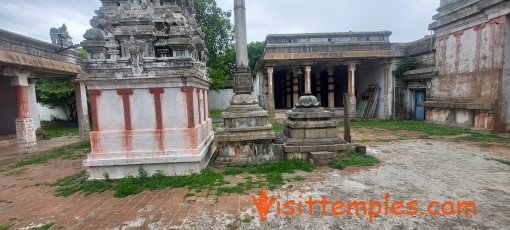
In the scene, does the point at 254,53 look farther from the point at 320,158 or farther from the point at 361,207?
the point at 361,207

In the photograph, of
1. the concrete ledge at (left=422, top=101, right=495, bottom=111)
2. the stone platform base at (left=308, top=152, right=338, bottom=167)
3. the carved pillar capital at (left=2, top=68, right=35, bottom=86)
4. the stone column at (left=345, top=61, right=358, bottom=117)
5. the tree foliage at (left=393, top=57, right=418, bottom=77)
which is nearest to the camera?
the stone platform base at (left=308, top=152, right=338, bottom=167)

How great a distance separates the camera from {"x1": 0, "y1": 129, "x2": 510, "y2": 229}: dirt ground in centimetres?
334

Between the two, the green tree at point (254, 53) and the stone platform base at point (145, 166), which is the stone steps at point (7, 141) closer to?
the stone platform base at point (145, 166)

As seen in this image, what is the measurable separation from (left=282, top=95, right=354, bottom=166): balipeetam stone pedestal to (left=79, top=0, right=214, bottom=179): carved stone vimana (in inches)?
102

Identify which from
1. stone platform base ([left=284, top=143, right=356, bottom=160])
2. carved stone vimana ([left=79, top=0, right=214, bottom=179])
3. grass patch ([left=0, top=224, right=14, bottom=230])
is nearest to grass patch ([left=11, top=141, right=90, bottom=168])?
carved stone vimana ([left=79, top=0, right=214, bottom=179])

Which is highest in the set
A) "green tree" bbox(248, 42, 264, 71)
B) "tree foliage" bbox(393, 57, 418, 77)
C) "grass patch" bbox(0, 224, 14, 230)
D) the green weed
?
"green tree" bbox(248, 42, 264, 71)

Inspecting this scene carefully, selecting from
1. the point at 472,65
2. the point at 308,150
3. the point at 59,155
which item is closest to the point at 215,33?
the point at 59,155

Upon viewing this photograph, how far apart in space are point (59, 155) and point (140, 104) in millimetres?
6054

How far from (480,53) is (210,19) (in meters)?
15.4

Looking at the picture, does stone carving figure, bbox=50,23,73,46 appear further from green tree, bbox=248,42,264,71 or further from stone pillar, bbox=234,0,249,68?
green tree, bbox=248,42,264,71

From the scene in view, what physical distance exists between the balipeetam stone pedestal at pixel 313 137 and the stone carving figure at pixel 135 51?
4.18 m

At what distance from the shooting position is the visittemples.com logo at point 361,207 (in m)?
3.55

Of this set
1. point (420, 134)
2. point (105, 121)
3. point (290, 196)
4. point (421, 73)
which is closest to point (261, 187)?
point (290, 196)

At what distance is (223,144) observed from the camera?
6180 millimetres
